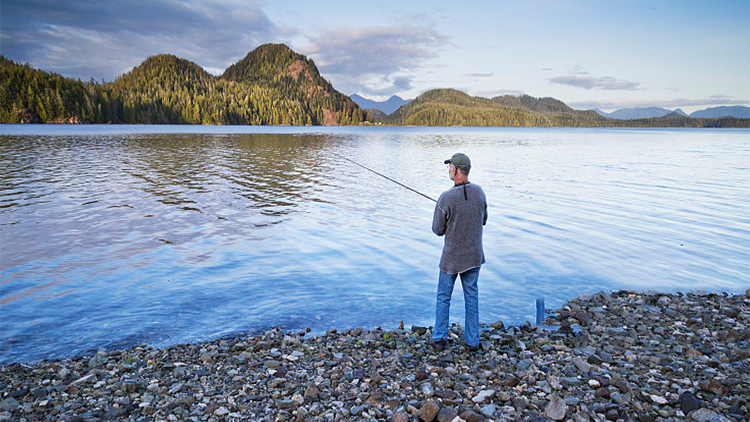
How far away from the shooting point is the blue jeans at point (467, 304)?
23.9 feet

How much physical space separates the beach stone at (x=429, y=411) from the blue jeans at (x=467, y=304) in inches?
83.7

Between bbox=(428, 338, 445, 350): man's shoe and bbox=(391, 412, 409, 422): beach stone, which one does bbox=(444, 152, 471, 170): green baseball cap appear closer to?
bbox=(428, 338, 445, 350): man's shoe

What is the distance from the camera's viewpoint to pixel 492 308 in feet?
32.1

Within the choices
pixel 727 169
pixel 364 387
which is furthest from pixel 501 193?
pixel 727 169

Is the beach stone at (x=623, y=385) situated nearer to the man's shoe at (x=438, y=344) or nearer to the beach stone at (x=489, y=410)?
the beach stone at (x=489, y=410)

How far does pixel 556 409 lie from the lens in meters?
5.30

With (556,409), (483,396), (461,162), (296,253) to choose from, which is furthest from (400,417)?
(296,253)

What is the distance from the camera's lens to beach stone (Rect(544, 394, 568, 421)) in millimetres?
5203

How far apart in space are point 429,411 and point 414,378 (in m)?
1.00

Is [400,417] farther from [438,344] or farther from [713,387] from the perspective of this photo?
[713,387]

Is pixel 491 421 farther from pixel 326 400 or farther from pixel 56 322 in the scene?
pixel 56 322

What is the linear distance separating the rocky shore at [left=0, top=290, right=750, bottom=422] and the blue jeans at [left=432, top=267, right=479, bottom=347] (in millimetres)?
270

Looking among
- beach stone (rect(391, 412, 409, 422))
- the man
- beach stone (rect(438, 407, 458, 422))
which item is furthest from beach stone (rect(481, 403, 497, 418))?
the man

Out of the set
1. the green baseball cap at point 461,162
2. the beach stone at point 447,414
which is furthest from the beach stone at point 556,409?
the green baseball cap at point 461,162
